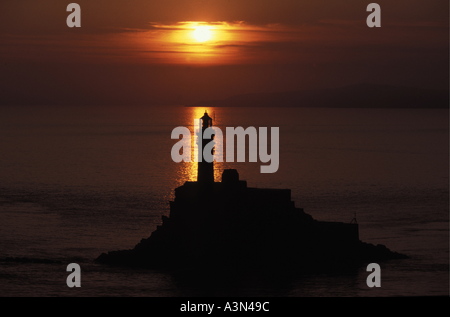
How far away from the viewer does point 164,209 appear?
68.7 meters

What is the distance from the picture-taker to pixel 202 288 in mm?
42000

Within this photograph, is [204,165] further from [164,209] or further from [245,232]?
[164,209]

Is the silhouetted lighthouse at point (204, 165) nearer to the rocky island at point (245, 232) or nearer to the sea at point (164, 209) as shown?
the rocky island at point (245, 232)

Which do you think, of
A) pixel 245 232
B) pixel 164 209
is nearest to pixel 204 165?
pixel 245 232

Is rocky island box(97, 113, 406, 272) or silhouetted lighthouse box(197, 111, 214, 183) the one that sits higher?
silhouetted lighthouse box(197, 111, 214, 183)

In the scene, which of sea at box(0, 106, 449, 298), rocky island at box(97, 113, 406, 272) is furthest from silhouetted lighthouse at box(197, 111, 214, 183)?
sea at box(0, 106, 449, 298)

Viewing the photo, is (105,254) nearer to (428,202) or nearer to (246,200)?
(246,200)

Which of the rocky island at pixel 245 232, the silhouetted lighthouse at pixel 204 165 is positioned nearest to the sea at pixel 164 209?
the rocky island at pixel 245 232

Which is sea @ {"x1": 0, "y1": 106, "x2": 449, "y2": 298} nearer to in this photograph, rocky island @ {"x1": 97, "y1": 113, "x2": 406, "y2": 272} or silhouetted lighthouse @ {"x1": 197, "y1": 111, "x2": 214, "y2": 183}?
rocky island @ {"x1": 97, "y1": 113, "x2": 406, "y2": 272}

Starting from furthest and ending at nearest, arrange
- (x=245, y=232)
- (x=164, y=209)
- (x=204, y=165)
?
1. (x=164, y=209)
2. (x=204, y=165)
3. (x=245, y=232)

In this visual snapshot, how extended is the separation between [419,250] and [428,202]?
77.1 ft

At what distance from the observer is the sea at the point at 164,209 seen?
43.1m

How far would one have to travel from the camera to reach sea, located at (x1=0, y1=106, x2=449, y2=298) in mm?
43125
